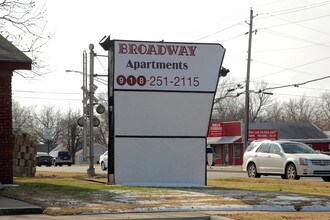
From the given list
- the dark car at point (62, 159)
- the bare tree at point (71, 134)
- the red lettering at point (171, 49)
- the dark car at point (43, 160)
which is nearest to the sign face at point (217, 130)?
the dark car at point (62, 159)

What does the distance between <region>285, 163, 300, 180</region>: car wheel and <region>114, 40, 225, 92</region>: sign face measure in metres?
6.81

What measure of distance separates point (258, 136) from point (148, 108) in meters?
45.4

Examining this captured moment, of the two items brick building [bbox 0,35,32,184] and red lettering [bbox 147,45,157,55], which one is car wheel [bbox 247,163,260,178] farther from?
brick building [bbox 0,35,32,184]

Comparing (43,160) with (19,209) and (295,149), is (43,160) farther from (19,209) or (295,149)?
(19,209)

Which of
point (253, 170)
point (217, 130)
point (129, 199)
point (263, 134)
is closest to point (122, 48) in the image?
point (129, 199)

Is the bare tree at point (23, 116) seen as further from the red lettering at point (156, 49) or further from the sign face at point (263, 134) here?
the red lettering at point (156, 49)

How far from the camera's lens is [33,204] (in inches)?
522

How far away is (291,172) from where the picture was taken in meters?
24.5

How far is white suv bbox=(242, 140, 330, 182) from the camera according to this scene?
24.0 m

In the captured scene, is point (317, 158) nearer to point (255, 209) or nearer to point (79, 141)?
point (255, 209)

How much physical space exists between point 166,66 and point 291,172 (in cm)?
826

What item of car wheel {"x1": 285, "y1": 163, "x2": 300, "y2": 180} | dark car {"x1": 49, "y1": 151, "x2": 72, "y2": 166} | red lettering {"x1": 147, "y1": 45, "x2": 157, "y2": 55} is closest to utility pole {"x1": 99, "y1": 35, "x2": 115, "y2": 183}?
red lettering {"x1": 147, "y1": 45, "x2": 157, "y2": 55}

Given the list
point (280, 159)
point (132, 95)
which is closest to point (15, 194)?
point (132, 95)

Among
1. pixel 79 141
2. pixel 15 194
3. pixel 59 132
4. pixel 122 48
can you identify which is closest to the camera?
pixel 15 194
